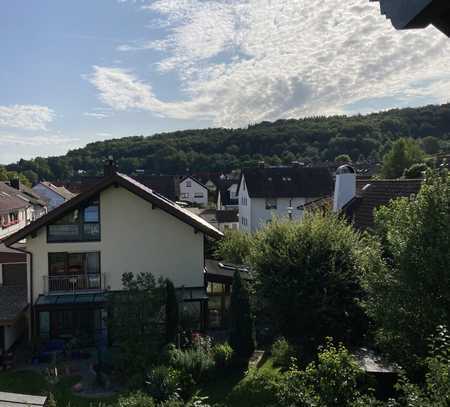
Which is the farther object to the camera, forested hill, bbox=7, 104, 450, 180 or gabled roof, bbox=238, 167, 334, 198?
forested hill, bbox=7, 104, 450, 180

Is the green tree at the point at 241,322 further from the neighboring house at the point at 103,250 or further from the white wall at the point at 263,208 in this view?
the white wall at the point at 263,208

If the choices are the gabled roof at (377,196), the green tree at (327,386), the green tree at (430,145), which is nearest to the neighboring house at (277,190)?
the gabled roof at (377,196)

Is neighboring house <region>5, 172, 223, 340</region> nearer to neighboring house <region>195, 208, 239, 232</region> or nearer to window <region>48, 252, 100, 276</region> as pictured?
window <region>48, 252, 100, 276</region>

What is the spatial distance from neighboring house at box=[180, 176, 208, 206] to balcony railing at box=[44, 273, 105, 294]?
62.2 meters

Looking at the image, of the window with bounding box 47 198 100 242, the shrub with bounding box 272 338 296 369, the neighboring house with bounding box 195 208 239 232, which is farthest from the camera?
the neighboring house with bounding box 195 208 239 232

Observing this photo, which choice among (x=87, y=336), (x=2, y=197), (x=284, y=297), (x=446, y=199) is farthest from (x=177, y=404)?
(x=2, y=197)

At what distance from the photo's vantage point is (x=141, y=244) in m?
20.7

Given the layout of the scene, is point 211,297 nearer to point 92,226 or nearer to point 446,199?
point 92,226

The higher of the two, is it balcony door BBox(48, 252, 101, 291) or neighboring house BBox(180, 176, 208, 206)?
neighboring house BBox(180, 176, 208, 206)

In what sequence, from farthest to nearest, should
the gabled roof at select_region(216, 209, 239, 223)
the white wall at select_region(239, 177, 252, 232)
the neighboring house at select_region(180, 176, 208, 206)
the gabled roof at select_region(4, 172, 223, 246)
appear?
the neighboring house at select_region(180, 176, 208, 206) → the gabled roof at select_region(216, 209, 239, 223) → the white wall at select_region(239, 177, 252, 232) → the gabled roof at select_region(4, 172, 223, 246)

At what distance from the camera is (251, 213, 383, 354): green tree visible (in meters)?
14.4

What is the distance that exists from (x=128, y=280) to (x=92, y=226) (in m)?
4.37

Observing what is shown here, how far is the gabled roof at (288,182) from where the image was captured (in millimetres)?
49219

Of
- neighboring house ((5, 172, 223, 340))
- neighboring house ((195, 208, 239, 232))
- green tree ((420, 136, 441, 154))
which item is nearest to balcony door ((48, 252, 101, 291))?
neighboring house ((5, 172, 223, 340))
